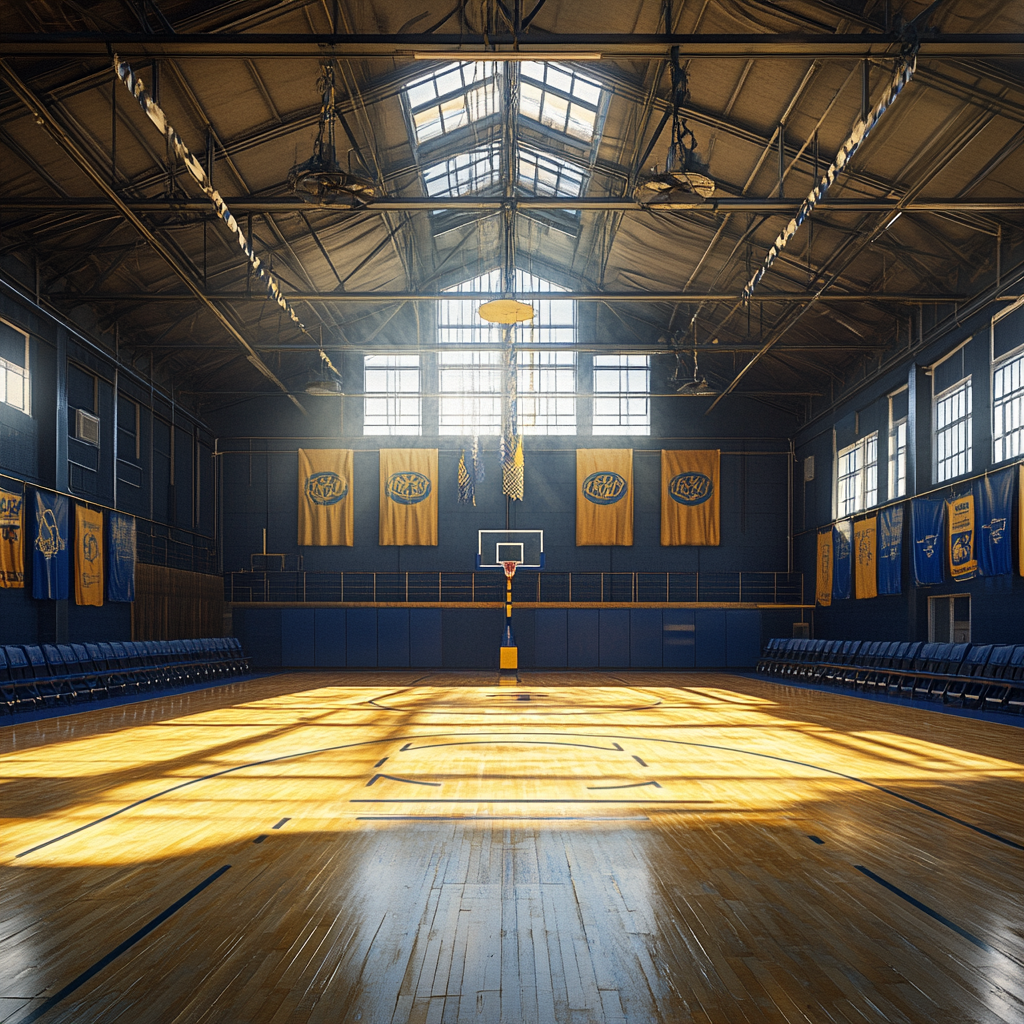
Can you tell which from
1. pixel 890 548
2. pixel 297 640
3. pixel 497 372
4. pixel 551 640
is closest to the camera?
pixel 890 548

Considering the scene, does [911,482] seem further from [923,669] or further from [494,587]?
[494,587]

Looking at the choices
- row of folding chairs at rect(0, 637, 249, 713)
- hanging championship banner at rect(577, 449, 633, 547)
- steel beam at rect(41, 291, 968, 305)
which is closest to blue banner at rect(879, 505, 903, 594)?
steel beam at rect(41, 291, 968, 305)

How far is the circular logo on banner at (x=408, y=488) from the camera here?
25.4 m

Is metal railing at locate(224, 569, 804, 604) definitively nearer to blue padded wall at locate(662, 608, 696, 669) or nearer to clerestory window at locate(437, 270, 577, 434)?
blue padded wall at locate(662, 608, 696, 669)

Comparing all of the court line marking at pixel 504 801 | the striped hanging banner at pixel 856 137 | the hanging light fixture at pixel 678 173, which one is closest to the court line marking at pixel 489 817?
the court line marking at pixel 504 801

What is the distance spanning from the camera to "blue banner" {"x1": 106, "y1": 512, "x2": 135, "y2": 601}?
59.9 ft

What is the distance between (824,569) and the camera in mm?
22969

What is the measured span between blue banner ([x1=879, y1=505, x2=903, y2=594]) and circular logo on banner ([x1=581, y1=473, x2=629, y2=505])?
7751 millimetres

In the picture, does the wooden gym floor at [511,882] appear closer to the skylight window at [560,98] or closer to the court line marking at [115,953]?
the court line marking at [115,953]

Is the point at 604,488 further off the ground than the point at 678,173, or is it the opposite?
the point at 678,173

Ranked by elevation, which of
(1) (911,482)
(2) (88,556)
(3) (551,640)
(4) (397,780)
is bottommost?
(3) (551,640)

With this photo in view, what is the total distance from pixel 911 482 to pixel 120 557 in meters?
16.2

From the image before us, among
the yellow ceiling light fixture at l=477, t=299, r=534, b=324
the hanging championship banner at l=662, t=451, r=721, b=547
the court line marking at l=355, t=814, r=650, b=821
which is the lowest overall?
the court line marking at l=355, t=814, r=650, b=821

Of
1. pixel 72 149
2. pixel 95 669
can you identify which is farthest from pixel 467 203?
pixel 95 669
